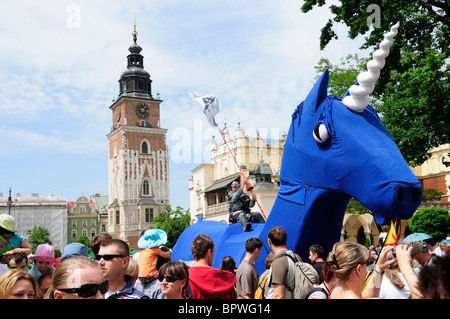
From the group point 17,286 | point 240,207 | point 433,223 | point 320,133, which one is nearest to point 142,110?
point 433,223

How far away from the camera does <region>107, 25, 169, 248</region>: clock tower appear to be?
67.8 m

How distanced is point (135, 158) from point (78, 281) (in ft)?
222

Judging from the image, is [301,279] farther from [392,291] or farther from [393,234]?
[393,234]

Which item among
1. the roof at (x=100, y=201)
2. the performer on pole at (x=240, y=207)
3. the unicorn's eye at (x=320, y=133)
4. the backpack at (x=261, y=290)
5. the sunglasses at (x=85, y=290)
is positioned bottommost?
the backpack at (x=261, y=290)

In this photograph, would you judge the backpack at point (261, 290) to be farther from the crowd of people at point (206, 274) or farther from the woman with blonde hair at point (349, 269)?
the woman with blonde hair at point (349, 269)

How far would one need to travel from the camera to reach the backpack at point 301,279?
373 centimetres

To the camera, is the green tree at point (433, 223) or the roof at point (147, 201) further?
the roof at point (147, 201)

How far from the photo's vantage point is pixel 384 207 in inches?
159

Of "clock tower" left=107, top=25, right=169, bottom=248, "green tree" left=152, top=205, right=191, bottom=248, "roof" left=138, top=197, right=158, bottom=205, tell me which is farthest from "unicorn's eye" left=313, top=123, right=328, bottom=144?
"roof" left=138, top=197, right=158, bottom=205

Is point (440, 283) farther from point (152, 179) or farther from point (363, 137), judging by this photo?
point (152, 179)

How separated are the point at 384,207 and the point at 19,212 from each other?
82521 millimetres

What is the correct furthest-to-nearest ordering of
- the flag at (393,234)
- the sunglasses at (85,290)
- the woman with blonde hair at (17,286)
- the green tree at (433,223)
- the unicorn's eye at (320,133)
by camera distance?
1. the green tree at (433,223)
2. the unicorn's eye at (320,133)
3. the flag at (393,234)
4. the woman with blonde hair at (17,286)
5. the sunglasses at (85,290)

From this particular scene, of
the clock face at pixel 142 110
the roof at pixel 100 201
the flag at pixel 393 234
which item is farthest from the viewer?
the roof at pixel 100 201

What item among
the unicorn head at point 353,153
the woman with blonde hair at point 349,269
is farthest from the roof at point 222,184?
the woman with blonde hair at point 349,269
